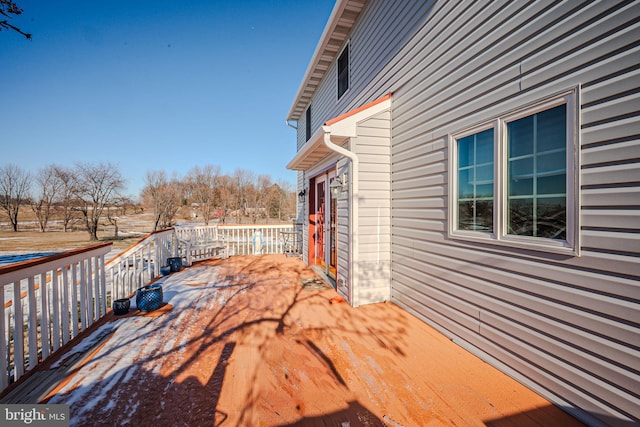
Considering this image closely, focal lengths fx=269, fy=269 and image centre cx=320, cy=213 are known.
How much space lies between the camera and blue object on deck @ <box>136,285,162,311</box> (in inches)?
144

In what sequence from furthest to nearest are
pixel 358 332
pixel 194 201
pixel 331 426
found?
pixel 194 201
pixel 358 332
pixel 331 426

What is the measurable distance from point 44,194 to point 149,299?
873 inches

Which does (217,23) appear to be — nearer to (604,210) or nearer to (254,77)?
(254,77)

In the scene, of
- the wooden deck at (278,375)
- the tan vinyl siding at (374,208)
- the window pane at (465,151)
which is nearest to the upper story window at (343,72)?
the tan vinyl siding at (374,208)

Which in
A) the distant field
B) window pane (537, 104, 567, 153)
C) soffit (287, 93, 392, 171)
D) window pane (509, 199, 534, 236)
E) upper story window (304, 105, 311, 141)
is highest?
upper story window (304, 105, 311, 141)

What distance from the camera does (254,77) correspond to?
10.9 metres

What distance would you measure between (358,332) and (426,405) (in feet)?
3.95

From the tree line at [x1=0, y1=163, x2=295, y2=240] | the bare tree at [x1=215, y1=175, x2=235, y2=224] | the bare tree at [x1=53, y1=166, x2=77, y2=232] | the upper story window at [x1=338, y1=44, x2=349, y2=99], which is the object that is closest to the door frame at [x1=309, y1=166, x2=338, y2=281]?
the upper story window at [x1=338, y1=44, x2=349, y2=99]

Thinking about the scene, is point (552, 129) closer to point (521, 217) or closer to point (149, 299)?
point (521, 217)

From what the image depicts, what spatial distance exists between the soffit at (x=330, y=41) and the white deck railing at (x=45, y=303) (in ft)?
17.4

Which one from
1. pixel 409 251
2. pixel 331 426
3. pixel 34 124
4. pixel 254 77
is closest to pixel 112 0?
pixel 254 77

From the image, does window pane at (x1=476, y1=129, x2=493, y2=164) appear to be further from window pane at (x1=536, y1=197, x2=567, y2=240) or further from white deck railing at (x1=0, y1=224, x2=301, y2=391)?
white deck railing at (x1=0, y1=224, x2=301, y2=391)

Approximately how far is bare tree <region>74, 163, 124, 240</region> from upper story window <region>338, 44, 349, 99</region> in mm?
15068

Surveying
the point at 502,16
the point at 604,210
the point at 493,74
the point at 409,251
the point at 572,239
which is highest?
the point at 502,16
